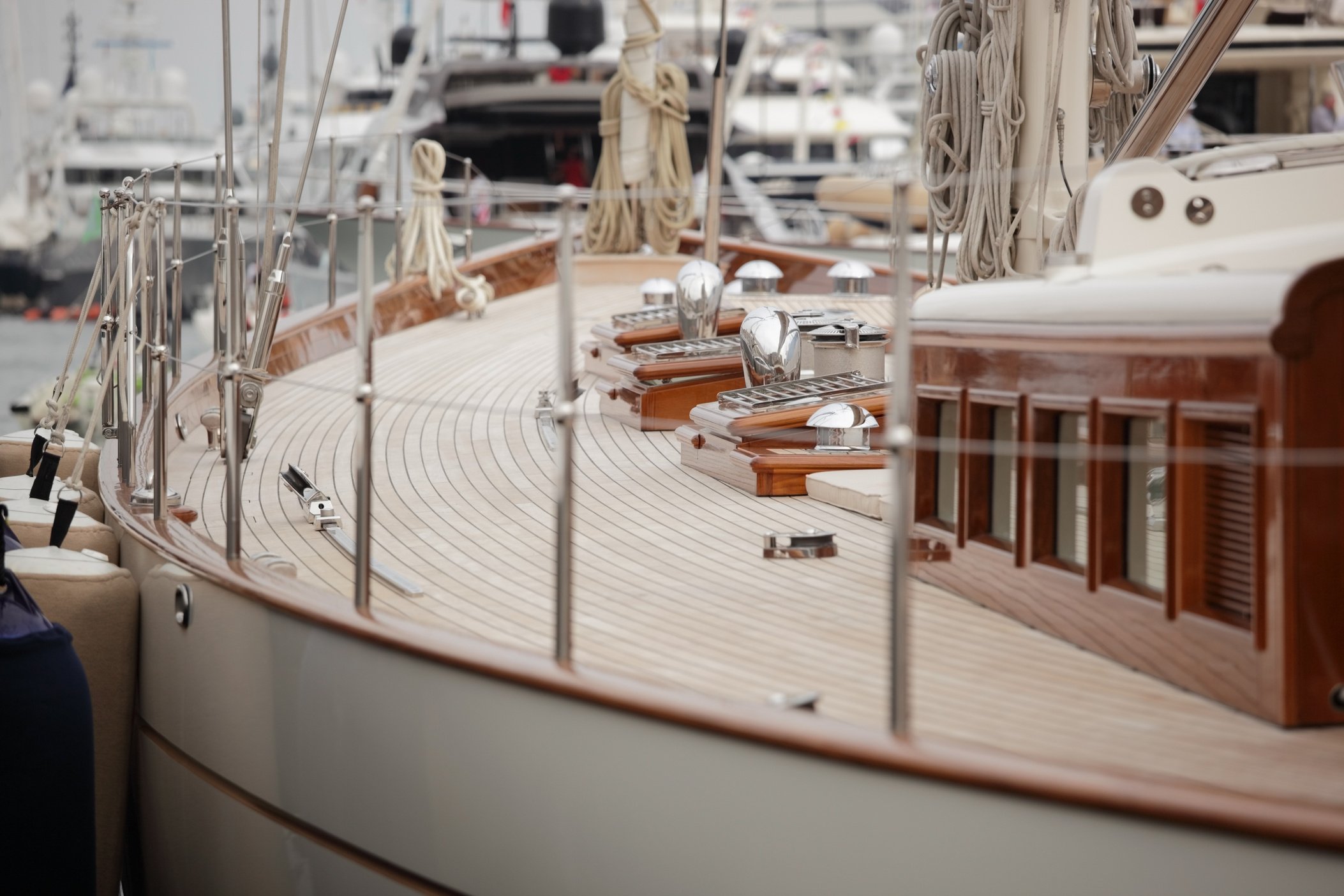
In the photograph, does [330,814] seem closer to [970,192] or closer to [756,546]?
[756,546]

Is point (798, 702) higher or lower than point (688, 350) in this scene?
lower

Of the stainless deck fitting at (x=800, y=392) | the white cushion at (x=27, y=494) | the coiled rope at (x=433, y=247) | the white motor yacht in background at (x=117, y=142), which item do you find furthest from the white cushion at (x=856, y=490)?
the white motor yacht in background at (x=117, y=142)

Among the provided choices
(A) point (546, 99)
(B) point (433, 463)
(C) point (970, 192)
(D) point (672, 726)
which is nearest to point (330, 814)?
(D) point (672, 726)

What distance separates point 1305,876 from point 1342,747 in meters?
0.29

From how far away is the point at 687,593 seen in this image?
243cm

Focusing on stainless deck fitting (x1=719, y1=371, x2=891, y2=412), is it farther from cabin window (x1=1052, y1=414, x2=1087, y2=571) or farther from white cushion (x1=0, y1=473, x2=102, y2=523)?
white cushion (x1=0, y1=473, x2=102, y2=523)

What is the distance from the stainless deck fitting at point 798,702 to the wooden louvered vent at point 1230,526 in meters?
0.52

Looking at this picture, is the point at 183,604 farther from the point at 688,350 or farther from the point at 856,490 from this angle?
the point at 688,350

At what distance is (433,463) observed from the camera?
3.53 meters

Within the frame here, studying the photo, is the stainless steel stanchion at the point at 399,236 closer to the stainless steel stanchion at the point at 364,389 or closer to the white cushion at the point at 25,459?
the white cushion at the point at 25,459

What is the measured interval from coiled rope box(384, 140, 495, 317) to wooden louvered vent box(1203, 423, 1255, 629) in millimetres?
4309

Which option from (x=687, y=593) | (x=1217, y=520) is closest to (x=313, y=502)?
(x=687, y=593)

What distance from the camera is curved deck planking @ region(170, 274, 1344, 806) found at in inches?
69.5

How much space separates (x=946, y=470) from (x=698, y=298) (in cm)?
177
